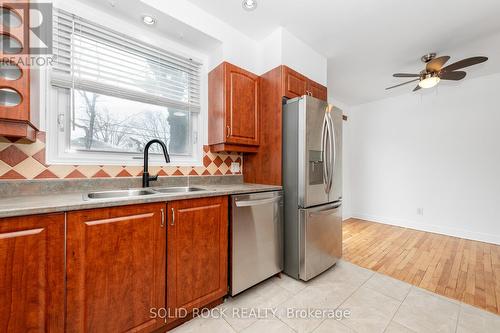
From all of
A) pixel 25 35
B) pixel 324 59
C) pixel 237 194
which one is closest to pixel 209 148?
pixel 237 194

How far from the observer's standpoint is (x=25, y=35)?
104 centimetres

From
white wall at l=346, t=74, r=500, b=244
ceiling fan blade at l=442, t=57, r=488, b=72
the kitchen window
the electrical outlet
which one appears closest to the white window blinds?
the kitchen window

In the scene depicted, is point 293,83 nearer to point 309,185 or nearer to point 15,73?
point 309,185

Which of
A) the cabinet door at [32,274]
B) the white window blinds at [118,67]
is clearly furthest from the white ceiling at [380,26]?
the cabinet door at [32,274]

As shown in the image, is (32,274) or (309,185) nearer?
(32,274)

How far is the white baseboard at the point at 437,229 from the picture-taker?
306 cm

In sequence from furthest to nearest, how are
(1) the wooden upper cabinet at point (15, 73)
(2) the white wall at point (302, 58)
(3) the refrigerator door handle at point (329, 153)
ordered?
(2) the white wall at point (302, 58) → (3) the refrigerator door handle at point (329, 153) → (1) the wooden upper cabinet at point (15, 73)

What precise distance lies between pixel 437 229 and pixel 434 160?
1.21 metres

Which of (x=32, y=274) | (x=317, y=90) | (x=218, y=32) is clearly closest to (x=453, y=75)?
(x=317, y=90)

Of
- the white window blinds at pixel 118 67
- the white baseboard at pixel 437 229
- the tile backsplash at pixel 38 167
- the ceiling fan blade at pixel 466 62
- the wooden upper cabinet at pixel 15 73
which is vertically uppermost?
the ceiling fan blade at pixel 466 62

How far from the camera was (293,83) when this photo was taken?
2.20 metres

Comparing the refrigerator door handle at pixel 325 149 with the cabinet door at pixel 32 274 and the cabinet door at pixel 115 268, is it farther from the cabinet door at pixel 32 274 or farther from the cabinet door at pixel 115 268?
the cabinet door at pixel 32 274

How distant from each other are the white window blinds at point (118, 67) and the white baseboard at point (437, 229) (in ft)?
13.8

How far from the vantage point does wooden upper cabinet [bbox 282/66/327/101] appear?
212 cm
